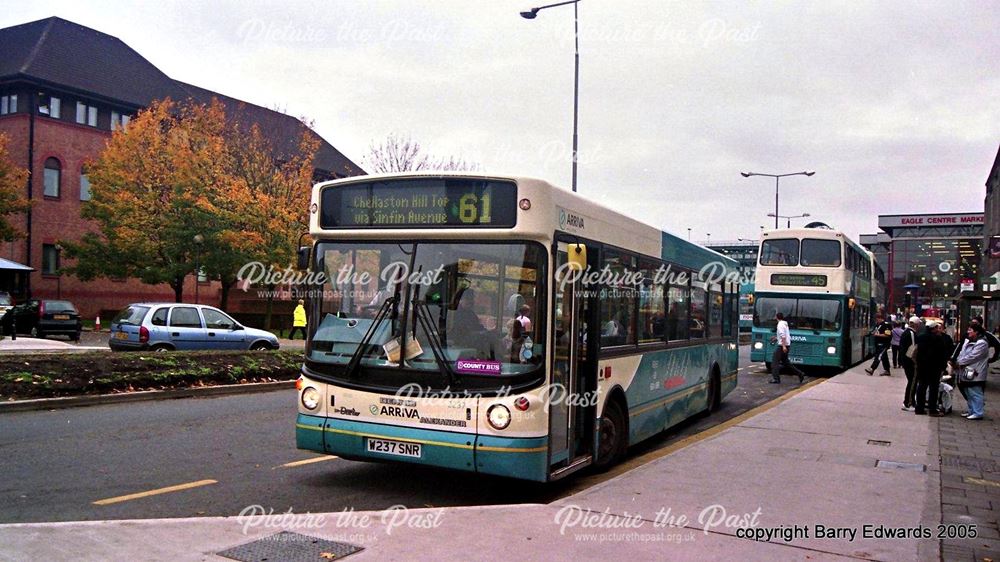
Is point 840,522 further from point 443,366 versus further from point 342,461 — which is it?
point 342,461

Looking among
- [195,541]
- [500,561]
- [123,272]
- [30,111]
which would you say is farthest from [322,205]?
[30,111]

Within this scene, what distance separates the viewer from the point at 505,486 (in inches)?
325

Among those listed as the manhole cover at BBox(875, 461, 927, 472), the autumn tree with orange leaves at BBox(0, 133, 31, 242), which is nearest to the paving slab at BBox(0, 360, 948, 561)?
the manhole cover at BBox(875, 461, 927, 472)

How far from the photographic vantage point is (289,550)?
5.47m

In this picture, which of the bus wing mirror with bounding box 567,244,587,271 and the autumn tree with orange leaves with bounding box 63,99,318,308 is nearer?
the bus wing mirror with bounding box 567,244,587,271

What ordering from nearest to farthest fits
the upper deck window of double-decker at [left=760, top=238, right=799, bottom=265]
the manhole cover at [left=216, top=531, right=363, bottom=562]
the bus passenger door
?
the manhole cover at [left=216, top=531, right=363, bottom=562] < the bus passenger door < the upper deck window of double-decker at [left=760, top=238, right=799, bottom=265]

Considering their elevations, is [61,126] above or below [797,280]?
above

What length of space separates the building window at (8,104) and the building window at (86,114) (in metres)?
2.97

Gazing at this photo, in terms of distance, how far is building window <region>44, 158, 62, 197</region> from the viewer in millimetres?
43844

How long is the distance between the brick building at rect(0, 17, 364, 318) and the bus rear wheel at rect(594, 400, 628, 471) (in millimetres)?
35459

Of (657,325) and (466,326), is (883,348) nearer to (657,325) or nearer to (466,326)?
(657,325)

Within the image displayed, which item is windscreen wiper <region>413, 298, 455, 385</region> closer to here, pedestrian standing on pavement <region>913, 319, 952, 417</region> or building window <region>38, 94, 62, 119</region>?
pedestrian standing on pavement <region>913, 319, 952, 417</region>

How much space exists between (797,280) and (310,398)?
1925 centimetres

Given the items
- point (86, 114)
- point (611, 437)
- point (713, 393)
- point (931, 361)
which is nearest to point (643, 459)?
point (611, 437)
